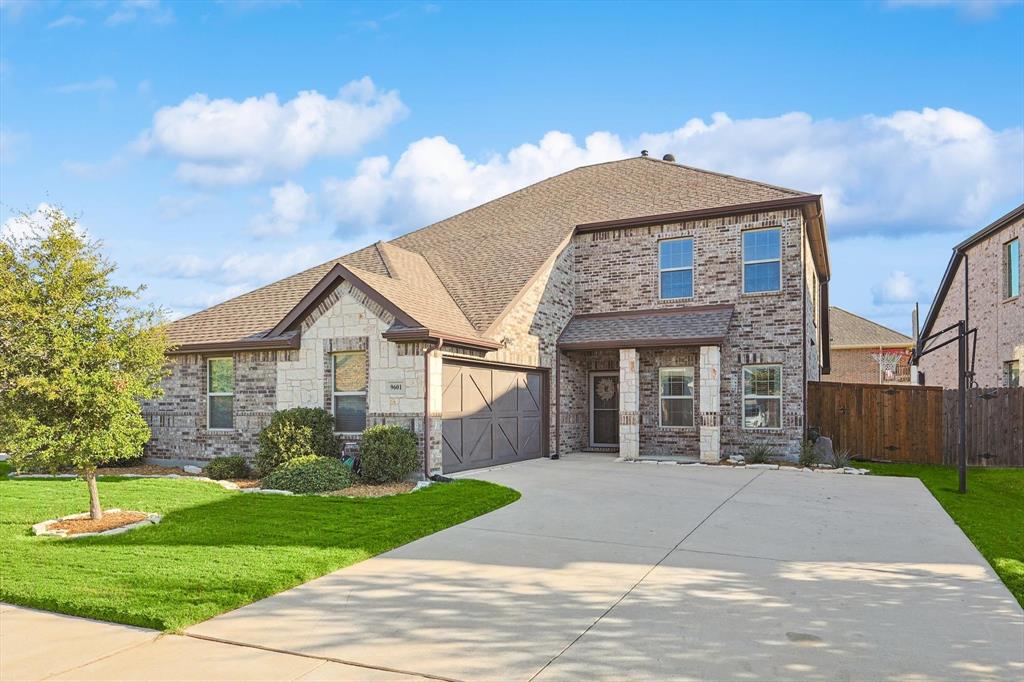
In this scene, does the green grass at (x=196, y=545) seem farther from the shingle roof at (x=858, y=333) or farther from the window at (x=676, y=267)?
the shingle roof at (x=858, y=333)

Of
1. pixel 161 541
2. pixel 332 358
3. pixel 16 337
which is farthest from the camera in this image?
pixel 332 358

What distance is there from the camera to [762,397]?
1739 cm

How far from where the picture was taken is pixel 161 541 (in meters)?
7.95

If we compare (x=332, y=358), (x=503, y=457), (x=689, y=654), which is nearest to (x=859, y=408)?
(x=503, y=457)

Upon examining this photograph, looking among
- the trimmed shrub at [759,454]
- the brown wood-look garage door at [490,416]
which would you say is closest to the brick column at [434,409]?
the brown wood-look garage door at [490,416]

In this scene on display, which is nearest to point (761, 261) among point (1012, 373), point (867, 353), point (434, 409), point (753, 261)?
point (753, 261)

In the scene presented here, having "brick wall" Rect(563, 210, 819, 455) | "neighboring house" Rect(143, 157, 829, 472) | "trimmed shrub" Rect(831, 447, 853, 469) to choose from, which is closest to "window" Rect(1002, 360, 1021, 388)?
"neighboring house" Rect(143, 157, 829, 472)

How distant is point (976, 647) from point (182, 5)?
14.5m

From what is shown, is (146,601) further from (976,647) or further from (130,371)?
(976,647)

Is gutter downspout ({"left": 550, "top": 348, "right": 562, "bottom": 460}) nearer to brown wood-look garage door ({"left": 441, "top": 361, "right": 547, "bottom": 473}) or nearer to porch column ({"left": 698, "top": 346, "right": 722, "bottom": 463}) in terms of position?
brown wood-look garage door ({"left": 441, "top": 361, "right": 547, "bottom": 473})

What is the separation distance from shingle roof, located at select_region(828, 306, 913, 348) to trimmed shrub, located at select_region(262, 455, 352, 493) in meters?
33.4

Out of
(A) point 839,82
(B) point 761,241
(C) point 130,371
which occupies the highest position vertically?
(A) point 839,82

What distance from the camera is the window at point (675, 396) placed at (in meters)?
Answer: 18.2

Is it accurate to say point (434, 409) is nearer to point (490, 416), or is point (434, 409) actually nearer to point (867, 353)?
point (490, 416)
